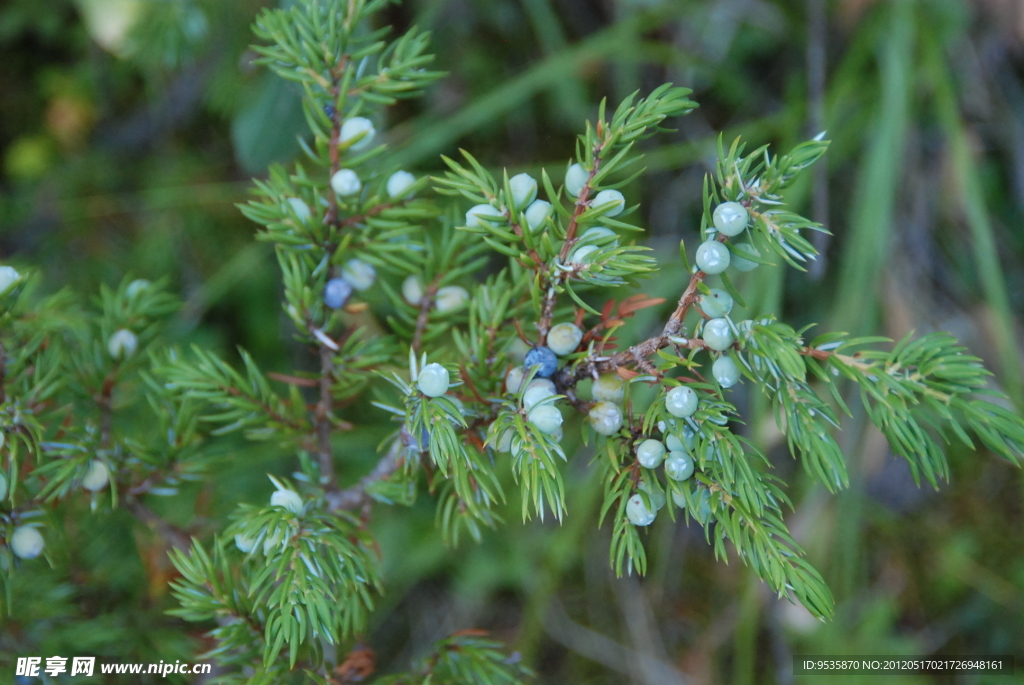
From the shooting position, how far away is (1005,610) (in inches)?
51.4

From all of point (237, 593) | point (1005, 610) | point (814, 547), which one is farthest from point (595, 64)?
point (1005, 610)

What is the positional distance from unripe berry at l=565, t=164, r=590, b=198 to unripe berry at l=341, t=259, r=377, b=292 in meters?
0.20

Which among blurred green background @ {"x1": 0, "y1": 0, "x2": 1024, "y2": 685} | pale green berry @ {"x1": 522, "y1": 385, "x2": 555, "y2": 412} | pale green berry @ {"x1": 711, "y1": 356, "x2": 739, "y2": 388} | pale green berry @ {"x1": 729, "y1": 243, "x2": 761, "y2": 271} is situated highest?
pale green berry @ {"x1": 729, "y1": 243, "x2": 761, "y2": 271}

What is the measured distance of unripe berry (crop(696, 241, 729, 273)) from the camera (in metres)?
0.44

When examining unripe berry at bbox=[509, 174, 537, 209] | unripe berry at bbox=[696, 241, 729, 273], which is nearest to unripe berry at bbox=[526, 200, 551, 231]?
unripe berry at bbox=[509, 174, 537, 209]

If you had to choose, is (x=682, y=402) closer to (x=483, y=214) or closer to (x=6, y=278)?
(x=483, y=214)

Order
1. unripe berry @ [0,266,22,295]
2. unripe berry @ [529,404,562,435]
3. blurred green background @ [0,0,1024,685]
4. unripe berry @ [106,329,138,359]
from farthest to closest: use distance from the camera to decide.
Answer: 1. blurred green background @ [0,0,1024,685]
2. unripe berry @ [106,329,138,359]
3. unripe berry @ [0,266,22,295]
4. unripe berry @ [529,404,562,435]

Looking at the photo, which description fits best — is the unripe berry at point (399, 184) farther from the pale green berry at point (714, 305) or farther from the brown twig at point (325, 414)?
the pale green berry at point (714, 305)

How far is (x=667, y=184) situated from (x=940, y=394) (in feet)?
3.53

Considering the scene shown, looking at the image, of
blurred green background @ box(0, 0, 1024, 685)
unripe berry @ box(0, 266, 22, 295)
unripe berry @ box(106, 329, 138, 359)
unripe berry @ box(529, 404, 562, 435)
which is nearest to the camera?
unripe berry @ box(529, 404, 562, 435)

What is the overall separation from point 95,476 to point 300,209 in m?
0.29

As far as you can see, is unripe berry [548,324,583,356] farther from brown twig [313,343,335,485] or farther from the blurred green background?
the blurred green background

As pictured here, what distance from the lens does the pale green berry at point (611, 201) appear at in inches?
18.0

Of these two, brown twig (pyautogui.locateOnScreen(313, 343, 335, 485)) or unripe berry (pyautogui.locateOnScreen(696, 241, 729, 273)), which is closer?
unripe berry (pyautogui.locateOnScreen(696, 241, 729, 273))
